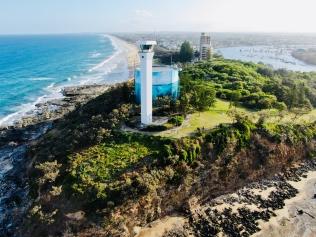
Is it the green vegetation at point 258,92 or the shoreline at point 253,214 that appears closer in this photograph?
the shoreline at point 253,214

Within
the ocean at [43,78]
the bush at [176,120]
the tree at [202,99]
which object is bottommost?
the ocean at [43,78]

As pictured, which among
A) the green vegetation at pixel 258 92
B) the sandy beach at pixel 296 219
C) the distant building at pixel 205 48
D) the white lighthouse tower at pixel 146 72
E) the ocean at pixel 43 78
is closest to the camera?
the sandy beach at pixel 296 219

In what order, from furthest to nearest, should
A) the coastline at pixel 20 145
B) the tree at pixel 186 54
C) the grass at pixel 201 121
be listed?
the tree at pixel 186 54, the grass at pixel 201 121, the coastline at pixel 20 145

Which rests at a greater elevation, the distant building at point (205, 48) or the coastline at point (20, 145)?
the distant building at point (205, 48)

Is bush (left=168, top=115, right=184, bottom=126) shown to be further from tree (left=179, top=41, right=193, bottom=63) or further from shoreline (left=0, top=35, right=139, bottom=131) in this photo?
tree (left=179, top=41, right=193, bottom=63)

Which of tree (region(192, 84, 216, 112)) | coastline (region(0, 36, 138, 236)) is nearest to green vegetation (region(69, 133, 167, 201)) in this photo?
coastline (region(0, 36, 138, 236))

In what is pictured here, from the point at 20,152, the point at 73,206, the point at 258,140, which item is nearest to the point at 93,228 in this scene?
the point at 73,206

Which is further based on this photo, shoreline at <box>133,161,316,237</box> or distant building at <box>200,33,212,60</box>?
distant building at <box>200,33,212,60</box>

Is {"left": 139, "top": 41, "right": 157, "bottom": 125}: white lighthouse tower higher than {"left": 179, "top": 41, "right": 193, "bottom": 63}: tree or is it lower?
higher

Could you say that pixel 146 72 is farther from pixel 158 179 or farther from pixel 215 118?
pixel 158 179

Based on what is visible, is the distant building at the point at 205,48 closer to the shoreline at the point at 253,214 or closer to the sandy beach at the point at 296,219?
the shoreline at the point at 253,214

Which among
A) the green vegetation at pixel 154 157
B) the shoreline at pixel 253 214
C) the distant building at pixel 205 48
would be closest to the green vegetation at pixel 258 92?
the green vegetation at pixel 154 157
